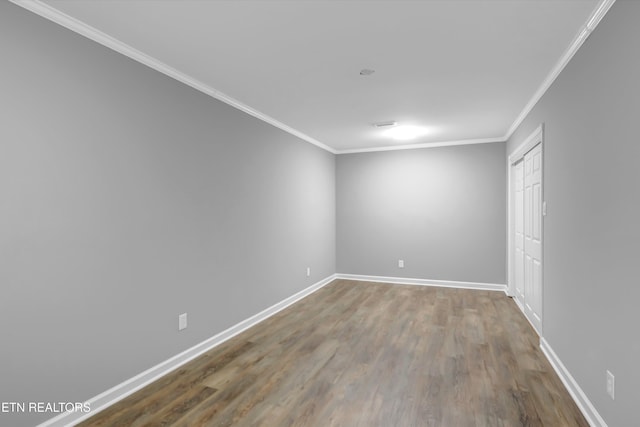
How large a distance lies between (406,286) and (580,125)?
3958 millimetres

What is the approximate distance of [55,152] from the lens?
199 cm

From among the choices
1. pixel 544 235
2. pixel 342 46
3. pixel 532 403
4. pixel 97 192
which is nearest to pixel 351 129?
pixel 342 46

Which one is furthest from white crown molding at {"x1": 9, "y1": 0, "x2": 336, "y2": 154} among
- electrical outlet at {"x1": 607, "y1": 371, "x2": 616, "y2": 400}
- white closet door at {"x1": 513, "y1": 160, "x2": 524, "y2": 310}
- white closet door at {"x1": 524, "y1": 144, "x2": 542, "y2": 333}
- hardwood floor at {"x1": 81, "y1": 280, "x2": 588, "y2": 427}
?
electrical outlet at {"x1": 607, "y1": 371, "x2": 616, "y2": 400}

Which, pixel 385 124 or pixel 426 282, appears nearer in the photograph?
pixel 385 124

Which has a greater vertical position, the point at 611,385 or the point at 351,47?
the point at 351,47

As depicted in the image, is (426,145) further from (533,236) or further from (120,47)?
(120,47)

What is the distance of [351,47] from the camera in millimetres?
2400

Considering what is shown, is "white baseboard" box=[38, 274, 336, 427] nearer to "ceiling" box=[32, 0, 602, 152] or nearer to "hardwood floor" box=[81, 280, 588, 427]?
"hardwood floor" box=[81, 280, 588, 427]

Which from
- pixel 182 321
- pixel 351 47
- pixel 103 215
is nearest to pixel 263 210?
pixel 182 321

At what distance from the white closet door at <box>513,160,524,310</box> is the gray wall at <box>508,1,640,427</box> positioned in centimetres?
158

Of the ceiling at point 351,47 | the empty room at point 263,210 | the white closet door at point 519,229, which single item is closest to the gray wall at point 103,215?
the empty room at point 263,210

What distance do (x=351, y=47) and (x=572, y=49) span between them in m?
1.59

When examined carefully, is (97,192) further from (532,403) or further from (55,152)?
(532,403)

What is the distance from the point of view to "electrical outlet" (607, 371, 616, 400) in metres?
1.79
